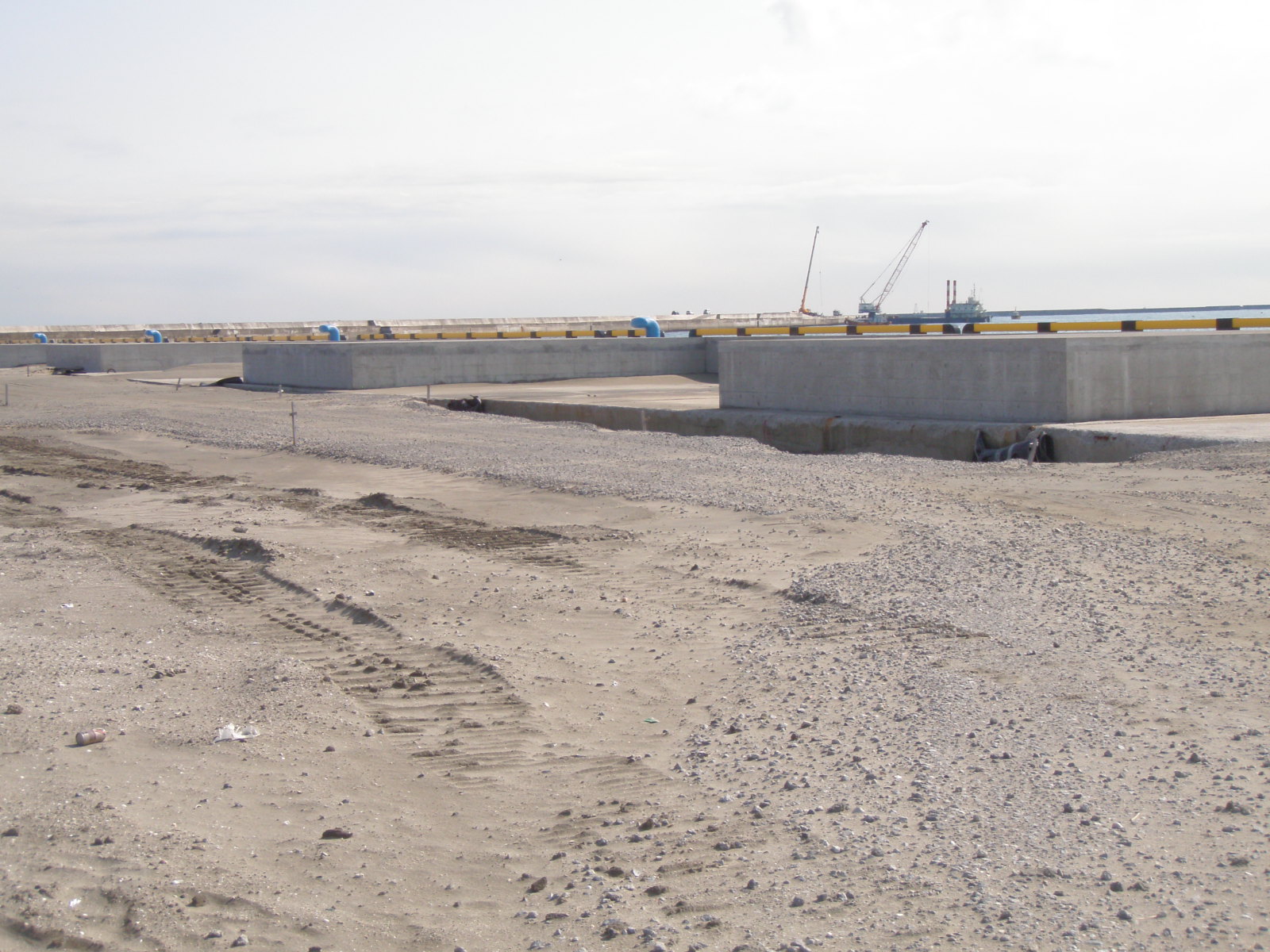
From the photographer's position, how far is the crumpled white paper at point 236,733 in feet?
18.5

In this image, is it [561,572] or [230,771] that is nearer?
[230,771]

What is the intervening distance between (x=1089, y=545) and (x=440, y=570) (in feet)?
17.5

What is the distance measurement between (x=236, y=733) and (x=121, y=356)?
4468cm

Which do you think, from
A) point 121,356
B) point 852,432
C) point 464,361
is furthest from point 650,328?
point 852,432

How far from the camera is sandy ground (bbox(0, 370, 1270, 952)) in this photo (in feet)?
12.8

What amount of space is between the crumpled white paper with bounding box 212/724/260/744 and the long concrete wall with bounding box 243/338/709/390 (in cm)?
2723

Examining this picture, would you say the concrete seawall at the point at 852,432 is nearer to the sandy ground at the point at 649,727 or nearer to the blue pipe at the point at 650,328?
the sandy ground at the point at 649,727

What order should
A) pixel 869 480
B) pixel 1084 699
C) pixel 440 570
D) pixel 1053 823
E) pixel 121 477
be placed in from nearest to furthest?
pixel 1053 823 < pixel 1084 699 < pixel 440 570 < pixel 869 480 < pixel 121 477

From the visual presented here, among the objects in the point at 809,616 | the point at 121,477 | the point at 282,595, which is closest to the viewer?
the point at 809,616

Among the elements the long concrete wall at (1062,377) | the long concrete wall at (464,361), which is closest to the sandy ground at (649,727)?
the long concrete wall at (1062,377)

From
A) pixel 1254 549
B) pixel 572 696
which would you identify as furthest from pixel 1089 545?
pixel 572 696

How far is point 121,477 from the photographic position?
1576 centimetres

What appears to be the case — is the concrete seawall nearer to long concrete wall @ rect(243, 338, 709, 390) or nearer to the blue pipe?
long concrete wall @ rect(243, 338, 709, 390)

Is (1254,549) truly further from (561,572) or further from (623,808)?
(623,808)
